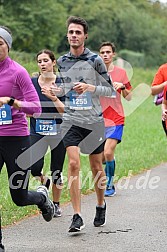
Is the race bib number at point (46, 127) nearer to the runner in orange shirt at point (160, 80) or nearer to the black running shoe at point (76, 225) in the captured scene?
the black running shoe at point (76, 225)

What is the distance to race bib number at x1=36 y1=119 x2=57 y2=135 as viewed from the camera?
8.17 m

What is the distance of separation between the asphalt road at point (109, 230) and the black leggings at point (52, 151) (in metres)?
0.54

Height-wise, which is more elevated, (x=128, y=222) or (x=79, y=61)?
(x=79, y=61)

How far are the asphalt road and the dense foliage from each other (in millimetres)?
46082

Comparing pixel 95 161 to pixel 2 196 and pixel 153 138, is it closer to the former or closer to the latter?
pixel 2 196

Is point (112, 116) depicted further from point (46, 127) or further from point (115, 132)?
point (46, 127)

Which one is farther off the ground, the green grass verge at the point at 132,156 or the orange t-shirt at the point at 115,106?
the orange t-shirt at the point at 115,106

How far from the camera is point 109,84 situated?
7.39 m

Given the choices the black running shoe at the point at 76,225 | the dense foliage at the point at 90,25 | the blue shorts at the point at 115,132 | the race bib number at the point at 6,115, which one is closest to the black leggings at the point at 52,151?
the black running shoe at the point at 76,225

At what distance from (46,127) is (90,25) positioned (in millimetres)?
65942

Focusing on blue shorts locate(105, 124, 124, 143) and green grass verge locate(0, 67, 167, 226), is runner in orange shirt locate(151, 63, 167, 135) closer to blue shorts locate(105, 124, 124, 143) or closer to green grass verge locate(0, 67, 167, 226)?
blue shorts locate(105, 124, 124, 143)

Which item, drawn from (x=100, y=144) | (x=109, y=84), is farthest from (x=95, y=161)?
(x=109, y=84)

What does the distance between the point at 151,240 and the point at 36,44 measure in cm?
5383

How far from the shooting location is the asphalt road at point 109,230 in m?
6.57
